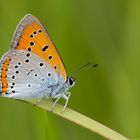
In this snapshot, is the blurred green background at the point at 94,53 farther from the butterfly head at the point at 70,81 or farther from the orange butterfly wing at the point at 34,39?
the orange butterfly wing at the point at 34,39

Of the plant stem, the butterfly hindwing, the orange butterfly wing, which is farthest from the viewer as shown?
the butterfly hindwing

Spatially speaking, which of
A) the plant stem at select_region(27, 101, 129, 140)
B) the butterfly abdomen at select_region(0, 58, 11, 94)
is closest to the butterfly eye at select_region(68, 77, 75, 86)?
the butterfly abdomen at select_region(0, 58, 11, 94)

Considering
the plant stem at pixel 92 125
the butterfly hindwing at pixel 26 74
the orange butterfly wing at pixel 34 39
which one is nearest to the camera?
the plant stem at pixel 92 125

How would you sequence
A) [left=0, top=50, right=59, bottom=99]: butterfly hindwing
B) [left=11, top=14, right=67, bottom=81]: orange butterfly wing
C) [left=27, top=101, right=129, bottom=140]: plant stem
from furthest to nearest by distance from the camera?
[left=0, top=50, right=59, bottom=99]: butterfly hindwing < [left=11, top=14, right=67, bottom=81]: orange butterfly wing < [left=27, top=101, right=129, bottom=140]: plant stem

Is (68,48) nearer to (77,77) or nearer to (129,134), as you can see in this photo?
A: (77,77)

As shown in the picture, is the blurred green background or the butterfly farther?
the blurred green background

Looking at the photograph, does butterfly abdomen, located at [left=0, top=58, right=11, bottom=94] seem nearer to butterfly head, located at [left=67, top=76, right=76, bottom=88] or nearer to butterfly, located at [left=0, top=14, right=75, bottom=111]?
butterfly, located at [left=0, top=14, right=75, bottom=111]

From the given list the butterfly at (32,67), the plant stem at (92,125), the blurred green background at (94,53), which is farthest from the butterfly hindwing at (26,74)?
the plant stem at (92,125)

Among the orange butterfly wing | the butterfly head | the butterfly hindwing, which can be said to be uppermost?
the orange butterfly wing
